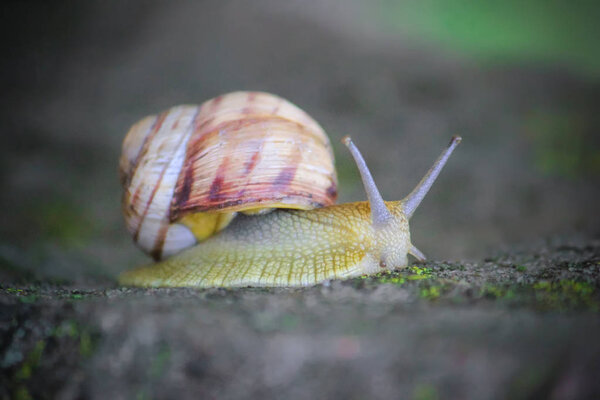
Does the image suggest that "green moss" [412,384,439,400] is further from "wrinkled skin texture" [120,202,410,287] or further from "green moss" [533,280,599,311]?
"wrinkled skin texture" [120,202,410,287]

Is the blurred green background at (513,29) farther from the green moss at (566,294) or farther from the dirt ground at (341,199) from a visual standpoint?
the green moss at (566,294)

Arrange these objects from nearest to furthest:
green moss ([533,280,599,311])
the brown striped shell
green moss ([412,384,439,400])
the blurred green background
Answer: green moss ([412,384,439,400])
green moss ([533,280,599,311])
the brown striped shell
the blurred green background

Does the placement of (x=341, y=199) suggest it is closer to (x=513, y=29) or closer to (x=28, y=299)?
(x=28, y=299)

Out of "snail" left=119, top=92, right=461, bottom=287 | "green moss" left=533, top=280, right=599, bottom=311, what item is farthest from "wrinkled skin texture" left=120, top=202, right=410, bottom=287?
"green moss" left=533, top=280, right=599, bottom=311

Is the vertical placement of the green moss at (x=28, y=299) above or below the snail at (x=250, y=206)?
below

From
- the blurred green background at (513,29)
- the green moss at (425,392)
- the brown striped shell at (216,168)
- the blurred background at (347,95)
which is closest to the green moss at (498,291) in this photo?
the green moss at (425,392)

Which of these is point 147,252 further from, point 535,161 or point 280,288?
point 535,161

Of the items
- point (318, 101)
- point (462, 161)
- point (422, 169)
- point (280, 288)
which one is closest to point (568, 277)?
point (280, 288)
